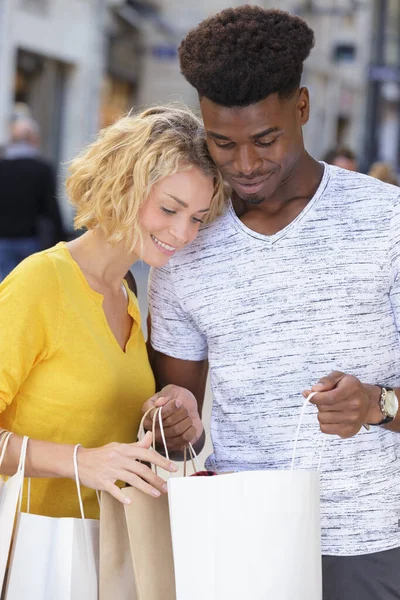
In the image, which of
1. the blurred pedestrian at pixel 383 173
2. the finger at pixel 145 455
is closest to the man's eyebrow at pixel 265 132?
the finger at pixel 145 455

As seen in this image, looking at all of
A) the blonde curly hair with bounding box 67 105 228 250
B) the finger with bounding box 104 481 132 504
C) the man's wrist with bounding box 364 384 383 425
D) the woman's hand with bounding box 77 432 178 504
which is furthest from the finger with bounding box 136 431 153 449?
the blonde curly hair with bounding box 67 105 228 250

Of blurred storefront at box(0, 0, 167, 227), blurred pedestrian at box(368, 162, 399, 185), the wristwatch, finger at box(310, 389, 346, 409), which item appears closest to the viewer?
finger at box(310, 389, 346, 409)

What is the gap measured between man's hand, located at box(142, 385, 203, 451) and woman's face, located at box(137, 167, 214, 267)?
30cm

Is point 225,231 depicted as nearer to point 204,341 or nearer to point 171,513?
point 204,341

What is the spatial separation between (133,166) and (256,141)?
1.42 ft

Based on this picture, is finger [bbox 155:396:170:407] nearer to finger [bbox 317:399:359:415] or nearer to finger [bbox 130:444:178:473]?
finger [bbox 130:444:178:473]

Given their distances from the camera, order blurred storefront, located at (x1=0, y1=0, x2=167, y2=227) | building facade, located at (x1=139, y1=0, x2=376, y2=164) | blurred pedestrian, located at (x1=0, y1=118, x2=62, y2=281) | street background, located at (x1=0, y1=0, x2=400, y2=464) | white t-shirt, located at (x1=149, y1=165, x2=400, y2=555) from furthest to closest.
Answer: building facade, located at (x1=139, y1=0, x2=376, y2=164) < street background, located at (x1=0, y1=0, x2=400, y2=464) < blurred storefront, located at (x1=0, y1=0, x2=167, y2=227) < blurred pedestrian, located at (x1=0, y1=118, x2=62, y2=281) < white t-shirt, located at (x1=149, y1=165, x2=400, y2=555)

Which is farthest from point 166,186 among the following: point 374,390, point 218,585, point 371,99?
point 371,99

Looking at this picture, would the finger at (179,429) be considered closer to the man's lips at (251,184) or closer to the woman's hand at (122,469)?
the woman's hand at (122,469)

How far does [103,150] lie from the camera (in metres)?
2.62

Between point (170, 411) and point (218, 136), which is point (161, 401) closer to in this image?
point (170, 411)

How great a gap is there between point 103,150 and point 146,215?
8.1 inches

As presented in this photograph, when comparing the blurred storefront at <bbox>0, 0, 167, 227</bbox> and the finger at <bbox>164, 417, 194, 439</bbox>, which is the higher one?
the blurred storefront at <bbox>0, 0, 167, 227</bbox>

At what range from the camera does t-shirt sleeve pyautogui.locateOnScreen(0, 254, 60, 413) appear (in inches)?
90.2
